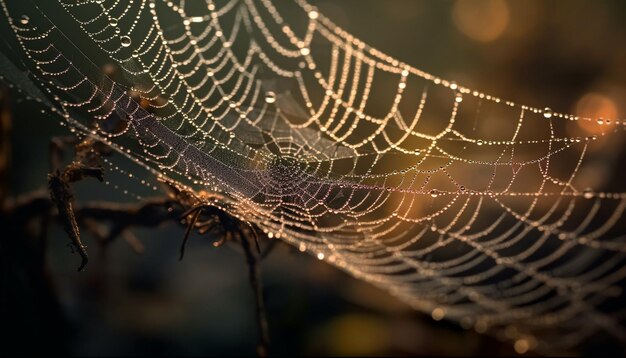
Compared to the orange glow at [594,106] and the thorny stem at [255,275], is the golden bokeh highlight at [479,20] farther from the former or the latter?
the thorny stem at [255,275]

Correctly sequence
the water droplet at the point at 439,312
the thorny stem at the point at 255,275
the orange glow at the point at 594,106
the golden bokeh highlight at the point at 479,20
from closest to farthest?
the thorny stem at the point at 255,275
the water droplet at the point at 439,312
the orange glow at the point at 594,106
the golden bokeh highlight at the point at 479,20

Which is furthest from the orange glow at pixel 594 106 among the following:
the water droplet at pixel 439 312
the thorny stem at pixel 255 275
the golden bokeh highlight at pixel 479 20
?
the thorny stem at pixel 255 275

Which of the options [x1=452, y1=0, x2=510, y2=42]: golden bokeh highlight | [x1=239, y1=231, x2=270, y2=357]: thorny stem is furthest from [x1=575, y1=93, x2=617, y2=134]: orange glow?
[x1=239, y1=231, x2=270, y2=357]: thorny stem

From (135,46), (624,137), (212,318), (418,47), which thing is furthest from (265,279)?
(418,47)

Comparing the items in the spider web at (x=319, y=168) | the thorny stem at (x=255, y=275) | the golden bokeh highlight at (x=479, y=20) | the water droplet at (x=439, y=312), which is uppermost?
the golden bokeh highlight at (x=479, y=20)

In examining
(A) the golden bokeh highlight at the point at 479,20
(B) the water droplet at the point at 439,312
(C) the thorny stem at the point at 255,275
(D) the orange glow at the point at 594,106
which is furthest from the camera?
(A) the golden bokeh highlight at the point at 479,20

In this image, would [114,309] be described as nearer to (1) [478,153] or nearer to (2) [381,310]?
(2) [381,310]

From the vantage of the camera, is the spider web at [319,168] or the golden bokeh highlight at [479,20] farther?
the golden bokeh highlight at [479,20]

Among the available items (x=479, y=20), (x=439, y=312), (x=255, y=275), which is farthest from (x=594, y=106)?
(x=255, y=275)

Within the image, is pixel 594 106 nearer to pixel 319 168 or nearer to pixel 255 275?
pixel 319 168
